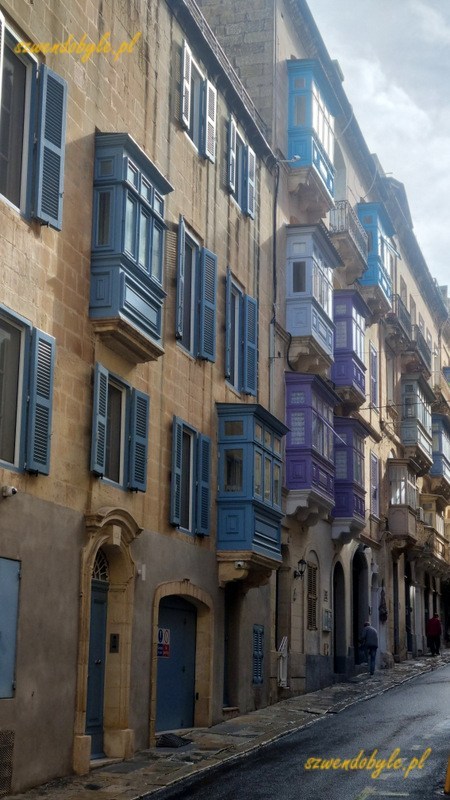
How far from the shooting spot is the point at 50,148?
14.7 m

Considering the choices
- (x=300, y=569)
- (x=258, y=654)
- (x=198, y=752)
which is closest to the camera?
(x=198, y=752)

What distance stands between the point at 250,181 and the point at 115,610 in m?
11.1

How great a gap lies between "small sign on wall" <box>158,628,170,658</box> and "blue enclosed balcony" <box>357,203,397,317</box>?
67.4 ft

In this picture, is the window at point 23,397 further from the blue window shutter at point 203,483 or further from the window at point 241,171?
the window at point 241,171

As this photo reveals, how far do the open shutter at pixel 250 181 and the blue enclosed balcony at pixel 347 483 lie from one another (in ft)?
29.6

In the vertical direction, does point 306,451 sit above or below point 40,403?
above

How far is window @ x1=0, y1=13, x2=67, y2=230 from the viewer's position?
14.0m

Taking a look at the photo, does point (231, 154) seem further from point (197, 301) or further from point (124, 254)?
point (124, 254)

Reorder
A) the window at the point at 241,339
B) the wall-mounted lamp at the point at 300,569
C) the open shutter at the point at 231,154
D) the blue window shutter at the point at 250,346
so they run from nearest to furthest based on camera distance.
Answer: the window at the point at 241,339 → the open shutter at the point at 231,154 → the blue window shutter at the point at 250,346 → the wall-mounted lamp at the point at 300,569

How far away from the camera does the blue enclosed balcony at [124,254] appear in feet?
52.8

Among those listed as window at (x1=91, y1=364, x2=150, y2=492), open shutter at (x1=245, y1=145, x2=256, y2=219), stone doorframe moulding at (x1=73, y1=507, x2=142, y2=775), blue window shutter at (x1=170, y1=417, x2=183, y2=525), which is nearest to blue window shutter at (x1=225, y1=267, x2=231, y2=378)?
open shutter at (x1=245, y1=145, x2=256, y2=219)

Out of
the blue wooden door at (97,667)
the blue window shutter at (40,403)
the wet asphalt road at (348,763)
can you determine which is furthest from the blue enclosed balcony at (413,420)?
the blue window shutter at (40,403)

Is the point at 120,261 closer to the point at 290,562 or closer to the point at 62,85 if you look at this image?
the point at 62,85

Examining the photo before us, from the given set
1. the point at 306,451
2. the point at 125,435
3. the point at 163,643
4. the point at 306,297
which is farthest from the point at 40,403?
the point at 306,297
